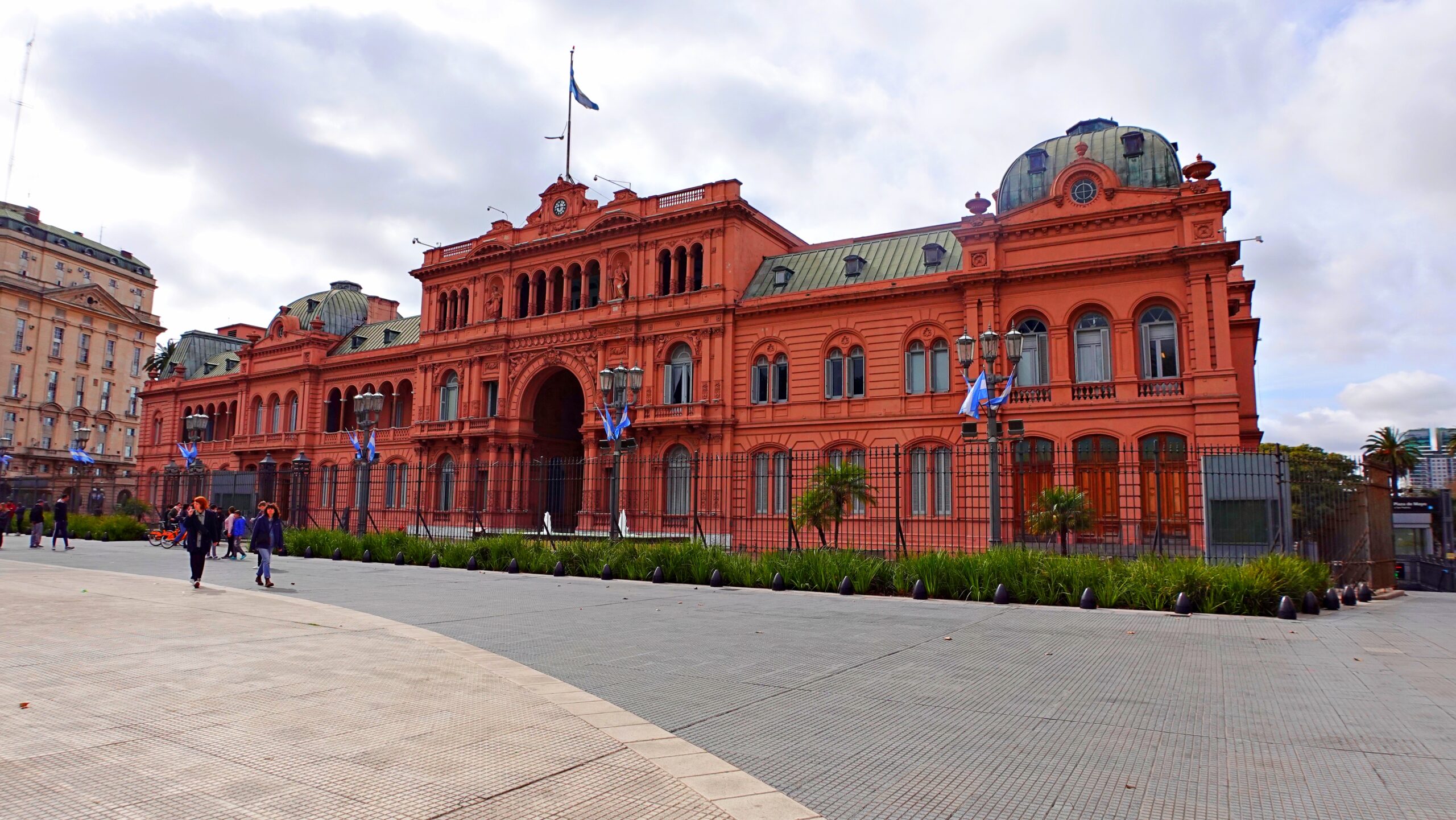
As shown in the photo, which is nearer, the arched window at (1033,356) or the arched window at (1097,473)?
the arched window at (1097,473)

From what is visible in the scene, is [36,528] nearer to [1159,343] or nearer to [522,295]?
[522,295]

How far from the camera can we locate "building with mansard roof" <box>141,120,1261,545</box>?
28.6m

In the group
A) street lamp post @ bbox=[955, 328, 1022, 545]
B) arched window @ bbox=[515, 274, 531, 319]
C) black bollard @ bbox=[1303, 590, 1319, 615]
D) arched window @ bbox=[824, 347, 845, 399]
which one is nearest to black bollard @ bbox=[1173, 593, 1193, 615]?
black bollard @ bbox=[1303, 590, 1319, 615]

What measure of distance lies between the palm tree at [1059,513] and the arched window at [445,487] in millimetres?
30120

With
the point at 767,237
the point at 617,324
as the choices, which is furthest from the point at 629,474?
→ the point at 767,237

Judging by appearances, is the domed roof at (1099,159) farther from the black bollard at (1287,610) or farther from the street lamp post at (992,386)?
the black bollard at (1287,610)

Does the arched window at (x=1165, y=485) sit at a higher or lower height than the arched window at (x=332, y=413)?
lower

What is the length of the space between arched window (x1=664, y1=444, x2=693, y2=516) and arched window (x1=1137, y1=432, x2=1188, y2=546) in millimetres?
17425

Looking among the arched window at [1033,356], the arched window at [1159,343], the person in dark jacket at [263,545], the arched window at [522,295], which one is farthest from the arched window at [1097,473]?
the arched window at [522,295]

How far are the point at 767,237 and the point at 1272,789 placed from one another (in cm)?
3650

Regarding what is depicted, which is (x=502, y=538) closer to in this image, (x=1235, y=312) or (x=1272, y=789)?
(x=1272, y=789)

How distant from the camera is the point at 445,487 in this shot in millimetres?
44594

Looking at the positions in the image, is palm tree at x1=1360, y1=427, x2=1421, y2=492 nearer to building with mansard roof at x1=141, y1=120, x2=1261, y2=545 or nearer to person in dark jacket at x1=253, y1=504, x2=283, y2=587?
Answer: building with mansard roof at x1=141, y1=120, x2=1261, y2=545

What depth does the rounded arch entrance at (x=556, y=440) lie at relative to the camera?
42719mm
